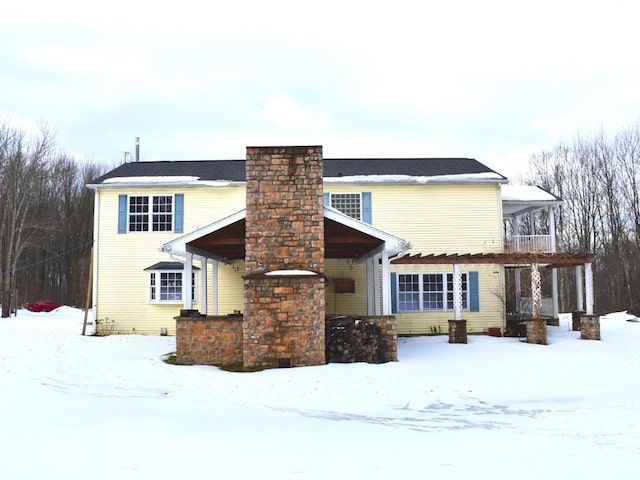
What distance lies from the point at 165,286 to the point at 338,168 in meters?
7.38

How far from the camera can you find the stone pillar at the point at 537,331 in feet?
53.0

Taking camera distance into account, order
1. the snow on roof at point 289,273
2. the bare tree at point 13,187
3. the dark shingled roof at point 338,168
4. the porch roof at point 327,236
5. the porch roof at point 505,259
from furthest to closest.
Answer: the bare tree at point 13,187 < the dark shingled roof at point 338,168 < the porch roof at point 505,259 < the porch roof at point 327,236 < the snow on roof at point 289,273

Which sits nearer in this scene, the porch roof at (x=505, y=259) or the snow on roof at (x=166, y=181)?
the porch roof at (x=505, y=259)

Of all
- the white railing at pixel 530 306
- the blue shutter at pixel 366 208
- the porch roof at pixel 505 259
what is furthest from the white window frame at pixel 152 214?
the white railing at pixel 530 306

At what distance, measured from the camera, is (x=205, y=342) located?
1294cm

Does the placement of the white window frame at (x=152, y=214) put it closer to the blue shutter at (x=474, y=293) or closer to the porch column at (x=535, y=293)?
the blue shutter at (x=474, y=293)

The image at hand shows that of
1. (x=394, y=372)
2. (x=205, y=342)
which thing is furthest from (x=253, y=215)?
(x=394, y=372)

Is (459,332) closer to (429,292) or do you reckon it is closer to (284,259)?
(429,292)

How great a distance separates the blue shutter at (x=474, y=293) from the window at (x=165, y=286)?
370 inches

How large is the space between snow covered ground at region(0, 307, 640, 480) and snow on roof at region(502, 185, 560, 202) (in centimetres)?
623

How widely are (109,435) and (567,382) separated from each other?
876 cm

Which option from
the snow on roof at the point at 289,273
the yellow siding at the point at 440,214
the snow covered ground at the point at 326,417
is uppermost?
the yellow siding at the point at 440,214

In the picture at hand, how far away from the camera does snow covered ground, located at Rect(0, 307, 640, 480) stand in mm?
5324

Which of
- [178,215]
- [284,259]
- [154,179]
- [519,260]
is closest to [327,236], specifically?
[284,259]
